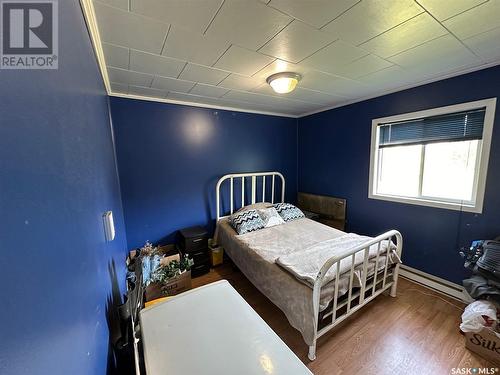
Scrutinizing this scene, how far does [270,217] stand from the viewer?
2.97 meters

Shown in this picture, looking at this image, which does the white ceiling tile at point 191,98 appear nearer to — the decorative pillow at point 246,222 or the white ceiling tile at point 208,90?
the white ceiling tile at point 208,90

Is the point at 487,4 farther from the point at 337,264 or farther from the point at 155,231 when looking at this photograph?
the point at 155,231

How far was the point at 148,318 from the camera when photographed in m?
1.00

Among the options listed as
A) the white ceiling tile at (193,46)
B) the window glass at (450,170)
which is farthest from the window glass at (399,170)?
the white ceiling tile at (193,46)

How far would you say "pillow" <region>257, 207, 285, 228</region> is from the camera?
2916 millimetres

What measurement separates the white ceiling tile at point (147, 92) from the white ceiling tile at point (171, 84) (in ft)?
0.40

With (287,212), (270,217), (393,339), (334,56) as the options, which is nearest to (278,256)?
(270,217)

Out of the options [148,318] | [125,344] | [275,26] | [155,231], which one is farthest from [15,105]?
A: [155,231]

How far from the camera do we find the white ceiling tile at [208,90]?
88.5 inches

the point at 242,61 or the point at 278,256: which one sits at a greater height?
the point at 242,61

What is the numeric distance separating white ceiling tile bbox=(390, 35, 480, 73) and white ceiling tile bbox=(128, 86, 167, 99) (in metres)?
2.42

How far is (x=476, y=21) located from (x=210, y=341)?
2.38m

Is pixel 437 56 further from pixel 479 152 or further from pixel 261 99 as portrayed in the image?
pixel 261 99

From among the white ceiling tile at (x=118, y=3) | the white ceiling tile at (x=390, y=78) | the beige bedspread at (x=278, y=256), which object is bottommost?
the beige bedspread at (x=278, y=256)
